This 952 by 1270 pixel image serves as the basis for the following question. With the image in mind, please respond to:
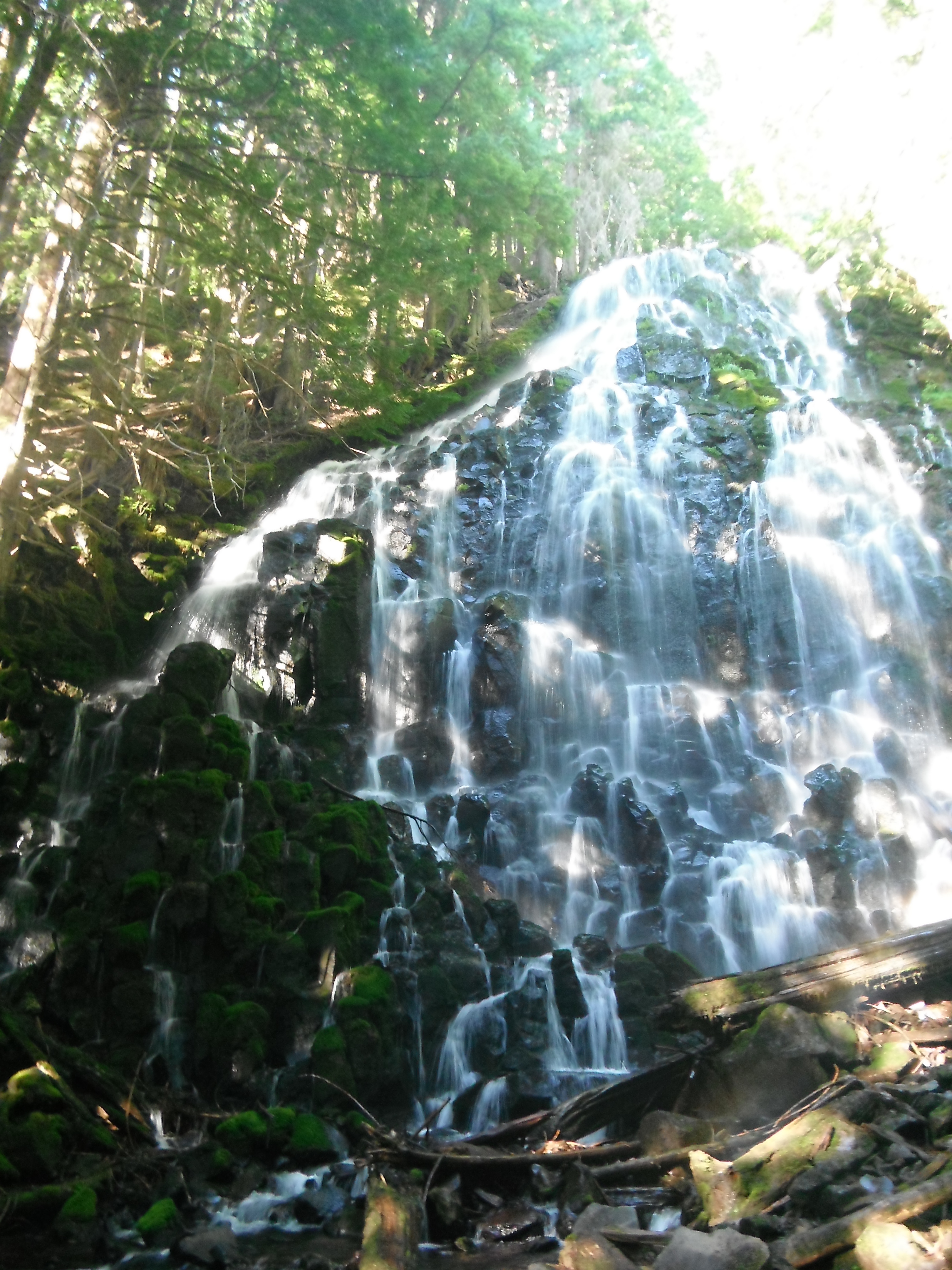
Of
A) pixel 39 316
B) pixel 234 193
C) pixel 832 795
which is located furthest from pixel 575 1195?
pixel 832 795

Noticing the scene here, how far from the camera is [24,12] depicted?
7117mm

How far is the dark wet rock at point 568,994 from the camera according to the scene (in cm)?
891

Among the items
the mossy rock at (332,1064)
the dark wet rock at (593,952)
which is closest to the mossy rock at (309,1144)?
the mossy rock at (332,1064)

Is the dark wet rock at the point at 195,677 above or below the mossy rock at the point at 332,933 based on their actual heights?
above

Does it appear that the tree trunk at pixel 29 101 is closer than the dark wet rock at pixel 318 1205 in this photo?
No

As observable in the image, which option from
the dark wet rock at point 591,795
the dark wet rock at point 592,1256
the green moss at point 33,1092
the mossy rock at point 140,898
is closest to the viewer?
the dark wet rock at point 592,1256

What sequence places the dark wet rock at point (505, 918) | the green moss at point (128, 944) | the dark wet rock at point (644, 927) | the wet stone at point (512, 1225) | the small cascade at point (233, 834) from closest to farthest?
the wet stone at point (512, 1225) < the green moss at point (128, 944) < the small cascade at point (233, 834) < the dark wet rock at point (505, 918) < the dark wet rock at point (644, 927)

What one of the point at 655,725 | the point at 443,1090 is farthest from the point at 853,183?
the point at 443,1090

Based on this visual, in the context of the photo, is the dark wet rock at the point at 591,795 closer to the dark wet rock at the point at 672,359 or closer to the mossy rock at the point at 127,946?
the mossy rock at the point at 127,946

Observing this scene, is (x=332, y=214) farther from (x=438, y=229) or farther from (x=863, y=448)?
(x=863, y=448)

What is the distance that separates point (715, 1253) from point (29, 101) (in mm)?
9198

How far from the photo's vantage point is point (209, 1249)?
516 centimetres

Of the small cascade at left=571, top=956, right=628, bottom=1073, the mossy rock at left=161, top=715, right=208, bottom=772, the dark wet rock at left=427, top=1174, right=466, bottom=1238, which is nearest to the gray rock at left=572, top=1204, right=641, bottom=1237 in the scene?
the dark wet rock at left=427, top=1174, right=466, bottom=1238

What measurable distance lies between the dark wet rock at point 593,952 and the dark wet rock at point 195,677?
494 centimetres
